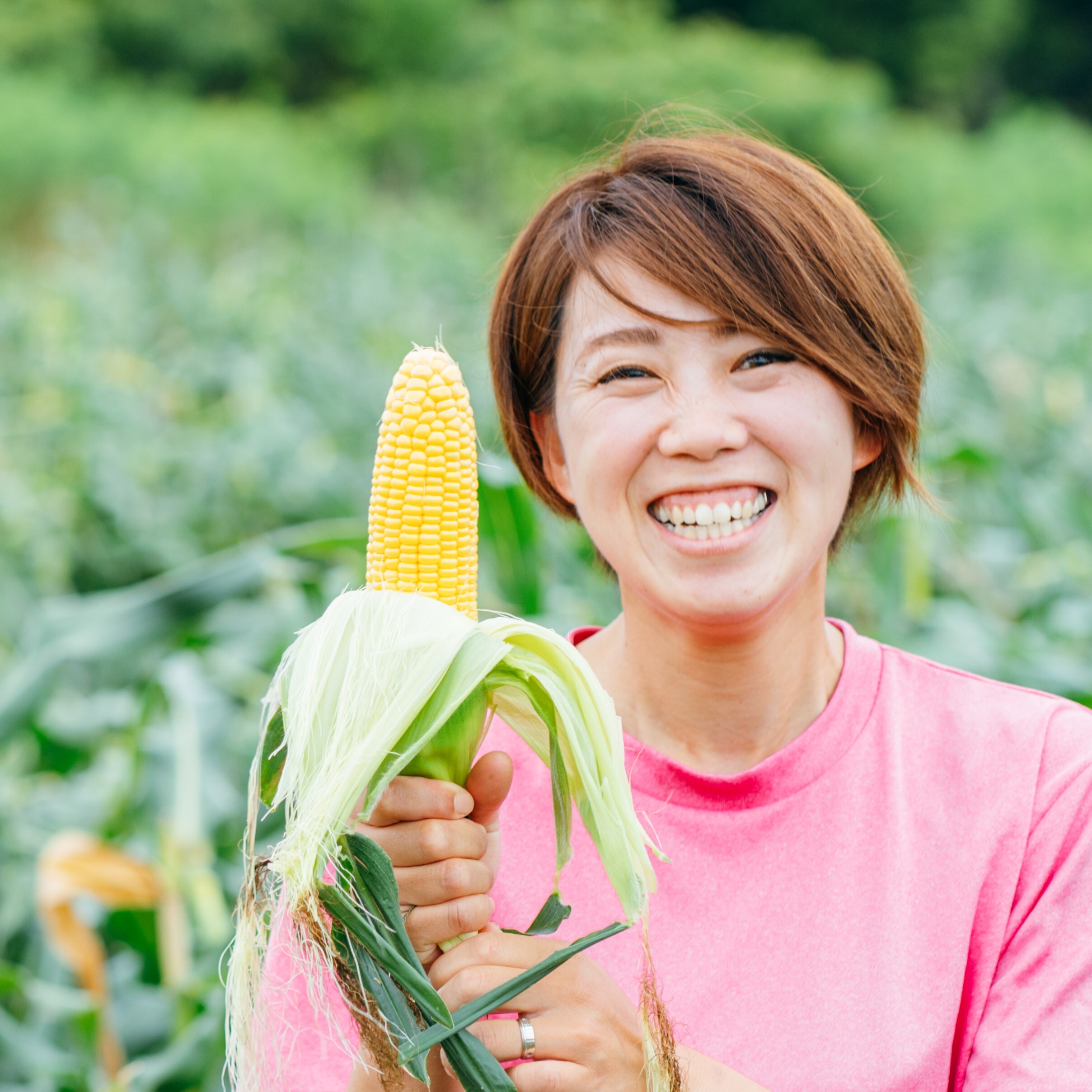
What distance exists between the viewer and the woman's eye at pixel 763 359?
4.05ft

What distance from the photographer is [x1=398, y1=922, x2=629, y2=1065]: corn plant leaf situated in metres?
0.98

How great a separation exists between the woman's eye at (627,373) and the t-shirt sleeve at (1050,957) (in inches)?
22.4

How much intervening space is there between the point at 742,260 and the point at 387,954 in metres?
0.74

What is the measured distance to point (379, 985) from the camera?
1.01 metres

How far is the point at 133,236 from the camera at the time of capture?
8891 mm

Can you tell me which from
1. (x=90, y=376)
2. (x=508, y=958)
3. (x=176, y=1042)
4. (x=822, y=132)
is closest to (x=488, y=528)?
(x=176, y=1042)

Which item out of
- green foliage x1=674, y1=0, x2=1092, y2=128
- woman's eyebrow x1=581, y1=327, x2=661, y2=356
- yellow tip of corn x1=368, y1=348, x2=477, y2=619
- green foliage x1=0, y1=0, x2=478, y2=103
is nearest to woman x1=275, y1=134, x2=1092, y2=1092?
woman's eyebrow x1=581, y1=327, x2=661, y2=356

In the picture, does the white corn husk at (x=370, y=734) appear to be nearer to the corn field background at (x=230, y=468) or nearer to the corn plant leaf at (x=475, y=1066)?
the corn plant leaf at (x=475, y=1066)

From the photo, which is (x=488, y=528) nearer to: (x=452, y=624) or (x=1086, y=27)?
(x=452, y=624)

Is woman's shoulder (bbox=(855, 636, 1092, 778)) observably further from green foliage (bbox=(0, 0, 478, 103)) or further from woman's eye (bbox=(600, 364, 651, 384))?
green foliage (bbox=(0, 0, 478, 103))

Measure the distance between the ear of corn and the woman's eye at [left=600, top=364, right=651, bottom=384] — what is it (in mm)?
207

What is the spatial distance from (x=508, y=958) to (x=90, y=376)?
503cm

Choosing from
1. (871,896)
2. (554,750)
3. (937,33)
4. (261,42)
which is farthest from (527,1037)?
(937,33)

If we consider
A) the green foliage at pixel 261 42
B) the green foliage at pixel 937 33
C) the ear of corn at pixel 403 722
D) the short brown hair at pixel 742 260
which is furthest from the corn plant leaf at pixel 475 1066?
the green foliage at pixel 937 33
